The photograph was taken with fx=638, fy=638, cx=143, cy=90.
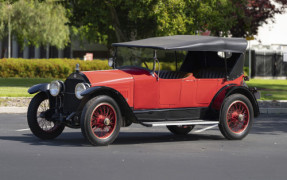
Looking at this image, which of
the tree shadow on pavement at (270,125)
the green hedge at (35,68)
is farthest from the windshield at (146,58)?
the green hedge at (35,68)

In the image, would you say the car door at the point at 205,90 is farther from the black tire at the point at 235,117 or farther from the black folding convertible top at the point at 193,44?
the black folding convertible top at the point at 193,44

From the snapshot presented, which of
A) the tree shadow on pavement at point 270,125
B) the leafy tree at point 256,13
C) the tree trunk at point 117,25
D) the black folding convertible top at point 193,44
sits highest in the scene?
the leafy tree at point 256,13

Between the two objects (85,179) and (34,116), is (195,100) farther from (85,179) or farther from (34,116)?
(85,179)

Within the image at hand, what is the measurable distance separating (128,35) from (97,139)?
20692 millimetres

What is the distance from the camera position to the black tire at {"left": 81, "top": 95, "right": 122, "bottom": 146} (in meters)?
9.61

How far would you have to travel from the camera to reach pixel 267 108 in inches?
687

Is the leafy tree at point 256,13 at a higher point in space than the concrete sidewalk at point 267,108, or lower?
higher

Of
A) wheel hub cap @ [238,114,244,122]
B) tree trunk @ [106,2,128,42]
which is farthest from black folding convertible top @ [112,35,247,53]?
tree trunk @ [106,2,128,42]

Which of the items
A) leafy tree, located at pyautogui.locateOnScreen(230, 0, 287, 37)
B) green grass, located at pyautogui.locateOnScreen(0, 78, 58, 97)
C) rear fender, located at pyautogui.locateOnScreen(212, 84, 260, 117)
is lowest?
green grass, located at pyautogui.locateOnScreen(0, 78, 58, 97)

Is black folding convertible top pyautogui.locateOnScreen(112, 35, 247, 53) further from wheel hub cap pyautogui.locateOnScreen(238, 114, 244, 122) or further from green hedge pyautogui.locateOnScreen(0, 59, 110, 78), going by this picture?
green hedge pyautogui.locateOnScreen(0, 59, 110, 78)

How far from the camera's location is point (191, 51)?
11898 millimetres

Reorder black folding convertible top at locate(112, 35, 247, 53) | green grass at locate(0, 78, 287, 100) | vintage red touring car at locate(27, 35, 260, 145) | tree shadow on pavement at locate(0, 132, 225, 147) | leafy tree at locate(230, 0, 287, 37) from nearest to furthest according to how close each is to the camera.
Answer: vintage red touring car at locate(27, 35, 260, 145)
tree shadow on pavement at locate(0, 132, 225, 147)
black folding convertible top at locate(112, 35, 247, 53)
green grass at locate(0, 78, 287, 100)
leafy tree at locate(230, 0, 287, 37)

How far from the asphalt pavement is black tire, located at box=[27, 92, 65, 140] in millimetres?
163

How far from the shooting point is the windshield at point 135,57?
1098 cm
